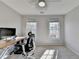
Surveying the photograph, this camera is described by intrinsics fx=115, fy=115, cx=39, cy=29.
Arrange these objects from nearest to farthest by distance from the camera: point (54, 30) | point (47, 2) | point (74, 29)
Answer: point (47, 2), point (74, 29), point (54, 30)

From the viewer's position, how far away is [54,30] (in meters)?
8.30

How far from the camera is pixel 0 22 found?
178 inches

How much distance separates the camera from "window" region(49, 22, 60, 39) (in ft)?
27.1

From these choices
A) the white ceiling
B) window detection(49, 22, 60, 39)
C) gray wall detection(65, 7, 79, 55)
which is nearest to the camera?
the white ceiling

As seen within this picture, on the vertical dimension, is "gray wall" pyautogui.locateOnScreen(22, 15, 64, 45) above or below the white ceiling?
below

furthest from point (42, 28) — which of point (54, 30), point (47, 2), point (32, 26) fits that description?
point (47, 2)

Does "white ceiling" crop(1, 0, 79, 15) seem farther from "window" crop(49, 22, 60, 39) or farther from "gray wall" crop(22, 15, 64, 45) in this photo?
"window" crop(49, 22, 60, 39)

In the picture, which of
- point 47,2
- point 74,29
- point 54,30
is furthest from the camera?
point 54,30

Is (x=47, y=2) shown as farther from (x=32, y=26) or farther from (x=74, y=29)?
(x=32, y=26)

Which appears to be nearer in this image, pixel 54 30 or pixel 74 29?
pixel 74 29

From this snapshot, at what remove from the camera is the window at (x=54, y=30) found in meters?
8.26

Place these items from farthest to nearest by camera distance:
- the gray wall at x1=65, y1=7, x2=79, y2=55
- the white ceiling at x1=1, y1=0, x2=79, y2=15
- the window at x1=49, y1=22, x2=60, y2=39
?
the window at x1=49, y1=22, x2=60, y2=39 → the gray wall at x1=65, y1=7, x2=79, y2=55 → the white ceiling at x1=1, y1=0, x2=79, y2=15

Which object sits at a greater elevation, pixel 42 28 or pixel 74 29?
pixel 42 28

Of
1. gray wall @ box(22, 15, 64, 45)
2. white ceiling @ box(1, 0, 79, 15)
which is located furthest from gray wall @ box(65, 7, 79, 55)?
gray wall @ box(22, 15, 64, 45)
